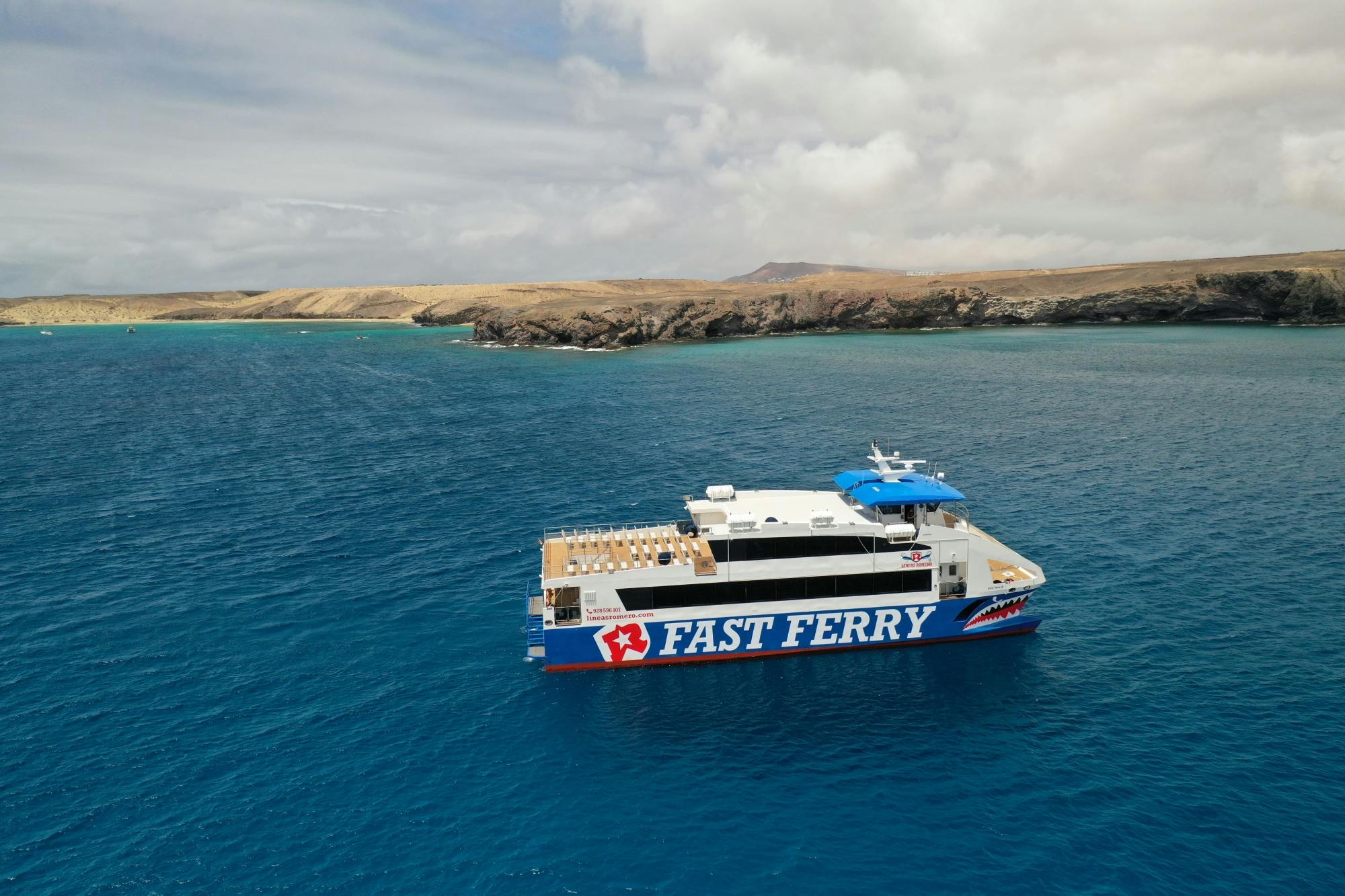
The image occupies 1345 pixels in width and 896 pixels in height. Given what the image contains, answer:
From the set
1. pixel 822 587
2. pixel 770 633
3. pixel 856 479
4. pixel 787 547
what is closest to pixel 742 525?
pixel 787 547

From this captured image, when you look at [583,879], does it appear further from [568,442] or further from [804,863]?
[568,442]

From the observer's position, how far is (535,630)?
1636 inches

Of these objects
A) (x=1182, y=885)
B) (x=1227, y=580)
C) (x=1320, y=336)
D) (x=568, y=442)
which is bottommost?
(x=1182, y=885)

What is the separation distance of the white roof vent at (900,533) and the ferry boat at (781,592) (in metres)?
0.07

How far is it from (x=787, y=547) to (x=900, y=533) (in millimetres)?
6259

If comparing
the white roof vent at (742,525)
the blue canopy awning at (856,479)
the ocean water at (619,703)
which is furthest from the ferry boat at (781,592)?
the blue canopy awning at (856,479)

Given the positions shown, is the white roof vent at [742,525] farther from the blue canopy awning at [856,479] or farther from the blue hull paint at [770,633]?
the blue canopy awning at [856,479]

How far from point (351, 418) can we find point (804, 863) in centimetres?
9314

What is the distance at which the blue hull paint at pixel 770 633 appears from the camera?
131 feet

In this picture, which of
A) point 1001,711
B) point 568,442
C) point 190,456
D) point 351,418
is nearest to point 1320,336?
point 568,442

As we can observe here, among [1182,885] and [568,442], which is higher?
[568,442]

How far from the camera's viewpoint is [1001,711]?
1419 inches

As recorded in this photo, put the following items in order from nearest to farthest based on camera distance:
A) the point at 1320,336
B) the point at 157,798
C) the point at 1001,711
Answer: the point at 157,798 → the point at 1001,711 → the point at 1320,336

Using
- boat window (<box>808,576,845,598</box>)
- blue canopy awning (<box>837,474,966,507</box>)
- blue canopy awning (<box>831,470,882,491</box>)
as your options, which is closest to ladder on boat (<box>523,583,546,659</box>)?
boat window (<box>808,576,845,598</box>)
